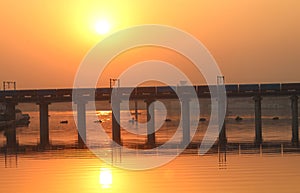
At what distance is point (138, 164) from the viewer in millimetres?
29766

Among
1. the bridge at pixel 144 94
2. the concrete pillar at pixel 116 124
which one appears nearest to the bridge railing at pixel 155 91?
the bridge at pixel 144 94

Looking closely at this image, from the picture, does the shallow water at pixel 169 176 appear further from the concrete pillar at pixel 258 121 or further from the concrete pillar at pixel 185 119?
the concrete pillar at pixel 258 121

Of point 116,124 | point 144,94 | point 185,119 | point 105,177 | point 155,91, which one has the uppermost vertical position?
point 155,91

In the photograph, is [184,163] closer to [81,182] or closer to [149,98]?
[81,182]

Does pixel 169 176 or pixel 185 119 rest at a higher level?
pixel 185 119

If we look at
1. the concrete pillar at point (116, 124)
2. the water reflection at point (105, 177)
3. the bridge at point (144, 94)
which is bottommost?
the water reflection at point (105, 177)

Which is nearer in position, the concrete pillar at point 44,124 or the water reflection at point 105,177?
the water reflection at point 105,177

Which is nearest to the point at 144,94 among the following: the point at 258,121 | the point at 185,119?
the point at 185,119

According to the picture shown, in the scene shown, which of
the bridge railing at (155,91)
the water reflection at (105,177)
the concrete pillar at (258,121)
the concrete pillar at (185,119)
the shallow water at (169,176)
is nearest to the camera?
the shallow water at (169,176)

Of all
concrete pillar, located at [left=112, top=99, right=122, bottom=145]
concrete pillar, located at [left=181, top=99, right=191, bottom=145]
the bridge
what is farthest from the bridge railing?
concrete pillar, located at [left=112, top=99, right=122, bottom=145]

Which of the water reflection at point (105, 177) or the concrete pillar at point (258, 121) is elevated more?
the concrete pillar at point (258, 121)

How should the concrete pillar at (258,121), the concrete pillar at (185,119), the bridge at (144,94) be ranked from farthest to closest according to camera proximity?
the bridge at (144,94) → the concrete pillar at (258,121) → the concrete pillar at (185,119)

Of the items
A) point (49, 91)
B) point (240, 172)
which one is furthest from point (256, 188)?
point (49, 91)

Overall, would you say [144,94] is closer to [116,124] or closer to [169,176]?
[116,124]
